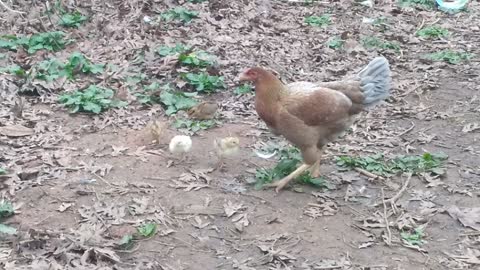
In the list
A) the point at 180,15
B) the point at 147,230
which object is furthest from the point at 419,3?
the point at 147,230

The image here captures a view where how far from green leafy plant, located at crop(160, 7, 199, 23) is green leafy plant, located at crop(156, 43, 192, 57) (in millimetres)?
856

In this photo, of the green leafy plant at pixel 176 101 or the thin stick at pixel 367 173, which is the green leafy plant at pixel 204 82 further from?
the thin stick at pixel 367 173

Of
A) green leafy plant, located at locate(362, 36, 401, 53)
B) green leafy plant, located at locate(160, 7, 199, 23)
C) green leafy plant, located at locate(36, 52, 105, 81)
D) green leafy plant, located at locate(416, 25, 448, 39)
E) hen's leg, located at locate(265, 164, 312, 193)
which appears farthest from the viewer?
green leafy plant, located at locate(416, 25, 448, 39)

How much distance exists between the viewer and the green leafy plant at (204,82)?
253 inches

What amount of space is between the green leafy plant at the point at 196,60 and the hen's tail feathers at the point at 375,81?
7.29ft

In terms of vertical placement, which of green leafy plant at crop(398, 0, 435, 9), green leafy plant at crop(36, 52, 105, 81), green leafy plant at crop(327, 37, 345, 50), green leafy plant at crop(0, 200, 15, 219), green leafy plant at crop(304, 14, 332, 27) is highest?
green leafy plant at crop(0, 200, 15, 219)

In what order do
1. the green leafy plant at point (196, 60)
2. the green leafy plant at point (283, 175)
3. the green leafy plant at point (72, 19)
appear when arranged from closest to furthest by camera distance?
the green leafy plant at point (283, 175) < the green leafy plant at point (196, 60) < the green leafy plant at point (72, 19)

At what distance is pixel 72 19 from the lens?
7637mm

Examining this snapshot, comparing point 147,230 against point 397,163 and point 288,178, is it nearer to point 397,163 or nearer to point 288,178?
point 288,178

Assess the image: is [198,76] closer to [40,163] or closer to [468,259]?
[40,163]

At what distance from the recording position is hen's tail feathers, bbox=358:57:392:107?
4879 millimetres

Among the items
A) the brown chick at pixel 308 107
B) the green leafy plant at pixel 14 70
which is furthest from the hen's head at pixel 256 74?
the green leafy plant at pixel 14 70

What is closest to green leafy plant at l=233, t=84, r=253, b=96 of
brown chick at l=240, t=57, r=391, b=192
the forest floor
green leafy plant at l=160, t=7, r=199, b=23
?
the forest floor

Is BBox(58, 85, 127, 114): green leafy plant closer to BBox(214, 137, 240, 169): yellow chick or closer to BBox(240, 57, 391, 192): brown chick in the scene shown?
BBox(214, 137, 240, 169): yellow chick
